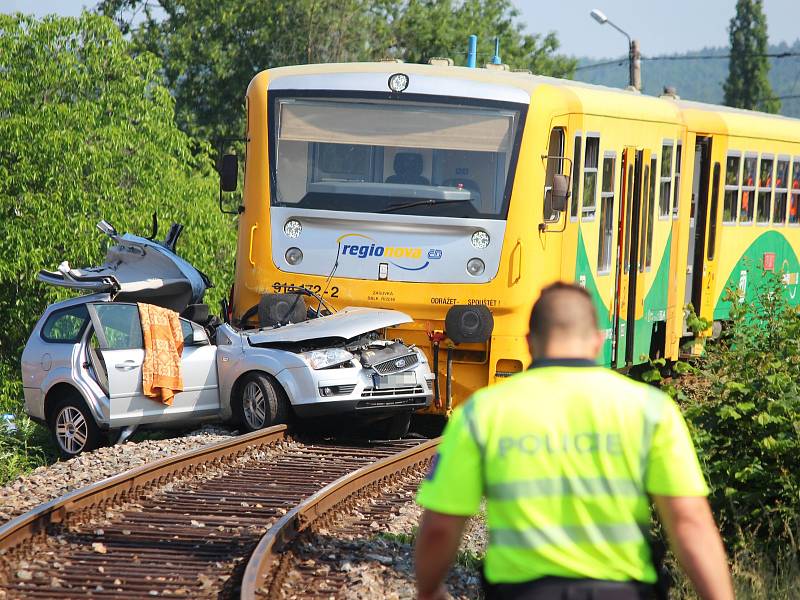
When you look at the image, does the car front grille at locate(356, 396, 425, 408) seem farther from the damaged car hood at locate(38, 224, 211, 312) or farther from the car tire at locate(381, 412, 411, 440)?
the damaged car hood at locate(38, 224, 211, 312)

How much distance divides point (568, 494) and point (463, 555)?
4967mm

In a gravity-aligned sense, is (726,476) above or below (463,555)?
above

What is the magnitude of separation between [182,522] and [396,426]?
4.53 m

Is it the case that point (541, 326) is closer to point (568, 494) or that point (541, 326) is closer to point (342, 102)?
point (568, 494)

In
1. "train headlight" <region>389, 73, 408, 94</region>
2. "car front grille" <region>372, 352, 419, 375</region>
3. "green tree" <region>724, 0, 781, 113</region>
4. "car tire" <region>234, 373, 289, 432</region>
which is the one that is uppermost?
"green tree" <region>724, 0, 781, 113</region>

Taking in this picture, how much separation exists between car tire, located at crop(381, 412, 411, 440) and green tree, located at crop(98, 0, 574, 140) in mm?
33052

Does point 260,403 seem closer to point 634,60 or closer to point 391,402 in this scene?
point 391,402

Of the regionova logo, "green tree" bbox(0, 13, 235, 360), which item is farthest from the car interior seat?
"green tree" bbox(0, 13, 235, 360)

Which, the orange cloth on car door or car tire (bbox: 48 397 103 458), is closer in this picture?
the orange cloth on car door

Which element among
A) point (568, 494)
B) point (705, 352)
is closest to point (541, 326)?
point (568, 494)

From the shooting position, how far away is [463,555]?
839 centimetres

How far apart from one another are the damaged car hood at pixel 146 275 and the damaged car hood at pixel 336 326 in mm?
1120

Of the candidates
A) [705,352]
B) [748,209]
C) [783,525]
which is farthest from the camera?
[748,209]

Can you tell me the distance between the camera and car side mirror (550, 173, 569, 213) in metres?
12.7
